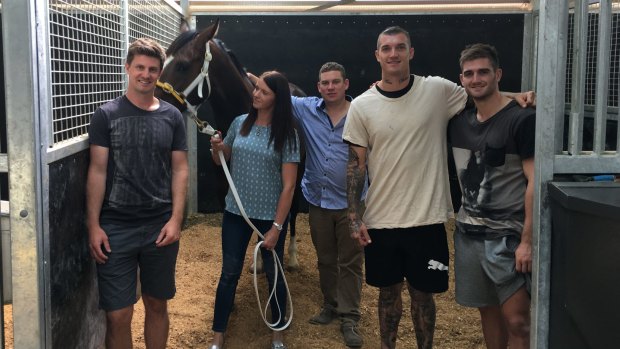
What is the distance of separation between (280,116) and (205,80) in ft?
3.40

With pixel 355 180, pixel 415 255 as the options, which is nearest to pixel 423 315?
pixel 415 255

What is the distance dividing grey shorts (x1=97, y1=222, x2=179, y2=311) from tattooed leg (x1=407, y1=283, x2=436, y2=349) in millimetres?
1064

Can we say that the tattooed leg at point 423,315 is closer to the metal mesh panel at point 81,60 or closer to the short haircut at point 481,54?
the short haircut at point 481,54

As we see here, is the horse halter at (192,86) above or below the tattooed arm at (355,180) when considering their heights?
above

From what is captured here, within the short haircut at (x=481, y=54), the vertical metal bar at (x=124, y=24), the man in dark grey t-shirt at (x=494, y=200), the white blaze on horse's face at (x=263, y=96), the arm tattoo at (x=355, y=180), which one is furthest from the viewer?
the vertical metal bar at (x=124, y=24)

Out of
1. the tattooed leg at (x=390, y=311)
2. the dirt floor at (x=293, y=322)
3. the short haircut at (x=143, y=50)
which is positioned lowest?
the dirt floor at (x=293, y=322)

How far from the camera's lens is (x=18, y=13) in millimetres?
1755

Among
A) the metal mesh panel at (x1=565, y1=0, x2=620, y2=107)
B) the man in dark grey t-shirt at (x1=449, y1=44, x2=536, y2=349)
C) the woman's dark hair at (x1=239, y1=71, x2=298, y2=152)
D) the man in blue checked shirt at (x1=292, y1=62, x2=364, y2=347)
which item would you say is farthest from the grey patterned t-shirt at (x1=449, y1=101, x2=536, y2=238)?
the metal mesh panel at (x1=565, y1=0, x2=620, y2=107)

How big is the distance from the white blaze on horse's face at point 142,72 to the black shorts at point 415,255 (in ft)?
3.68

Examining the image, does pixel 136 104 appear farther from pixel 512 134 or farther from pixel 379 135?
pixel 512 134

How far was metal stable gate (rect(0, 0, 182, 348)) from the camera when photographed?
1.79 m

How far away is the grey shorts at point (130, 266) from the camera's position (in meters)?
2.33

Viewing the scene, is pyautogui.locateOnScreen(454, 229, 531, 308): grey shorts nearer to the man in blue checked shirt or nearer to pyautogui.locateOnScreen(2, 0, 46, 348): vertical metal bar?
the man in blue checked shirt

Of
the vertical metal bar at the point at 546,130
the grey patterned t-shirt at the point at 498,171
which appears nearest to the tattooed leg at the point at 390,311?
the grey patterned t-shirt at the point at 498,171
